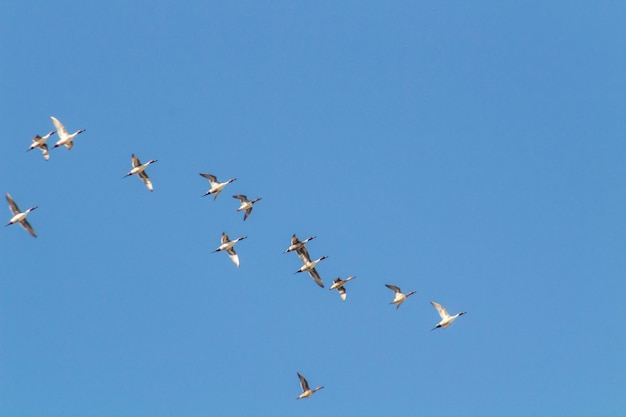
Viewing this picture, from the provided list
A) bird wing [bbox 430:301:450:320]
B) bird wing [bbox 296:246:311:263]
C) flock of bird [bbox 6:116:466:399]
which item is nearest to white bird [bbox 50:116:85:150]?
flock of bird [bbox 6:116:466:399]

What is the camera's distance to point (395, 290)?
79.0m

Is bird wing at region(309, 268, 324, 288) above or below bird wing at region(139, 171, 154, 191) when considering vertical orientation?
below

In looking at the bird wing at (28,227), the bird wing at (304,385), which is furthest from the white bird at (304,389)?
the bird wing at (28,227)

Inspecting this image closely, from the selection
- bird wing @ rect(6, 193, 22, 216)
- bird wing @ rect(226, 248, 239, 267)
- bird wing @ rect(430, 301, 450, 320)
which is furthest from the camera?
bird wing @ rect(226, 248, 239, 267)

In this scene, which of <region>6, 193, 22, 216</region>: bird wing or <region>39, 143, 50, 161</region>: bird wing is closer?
<region>6, 193, 22, 216</region>: bird wing

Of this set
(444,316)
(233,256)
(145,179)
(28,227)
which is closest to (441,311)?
(444,316)

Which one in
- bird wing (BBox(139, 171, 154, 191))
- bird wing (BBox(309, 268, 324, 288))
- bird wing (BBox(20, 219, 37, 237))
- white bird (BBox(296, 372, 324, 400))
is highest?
bird wing (BBox(139, 171, 154, 191))

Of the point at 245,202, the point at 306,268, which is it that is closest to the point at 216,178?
the point at 245,202

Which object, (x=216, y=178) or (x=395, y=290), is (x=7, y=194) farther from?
(x=395, y=290)

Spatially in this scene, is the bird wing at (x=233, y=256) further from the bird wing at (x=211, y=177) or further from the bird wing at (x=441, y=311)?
the bird wing at (x=441, y=311)

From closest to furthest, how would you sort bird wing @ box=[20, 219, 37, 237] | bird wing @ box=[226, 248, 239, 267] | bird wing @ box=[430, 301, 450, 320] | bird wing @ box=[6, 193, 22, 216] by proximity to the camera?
bird wing @ box=[20, 219, 37, 237], bird wing @ box=[6, 193, 22, 216], bird wing @ box=[430, 301, 450, 320], bird wing @ box=[226, 248, 239, 267]

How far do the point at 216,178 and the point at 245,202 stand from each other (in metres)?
2.42

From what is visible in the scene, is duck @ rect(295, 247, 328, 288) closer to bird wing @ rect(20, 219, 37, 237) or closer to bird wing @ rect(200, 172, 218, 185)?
bird wing @ rect(200, 172, 218, 185)

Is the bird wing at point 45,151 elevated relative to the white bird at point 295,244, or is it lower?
elevated
